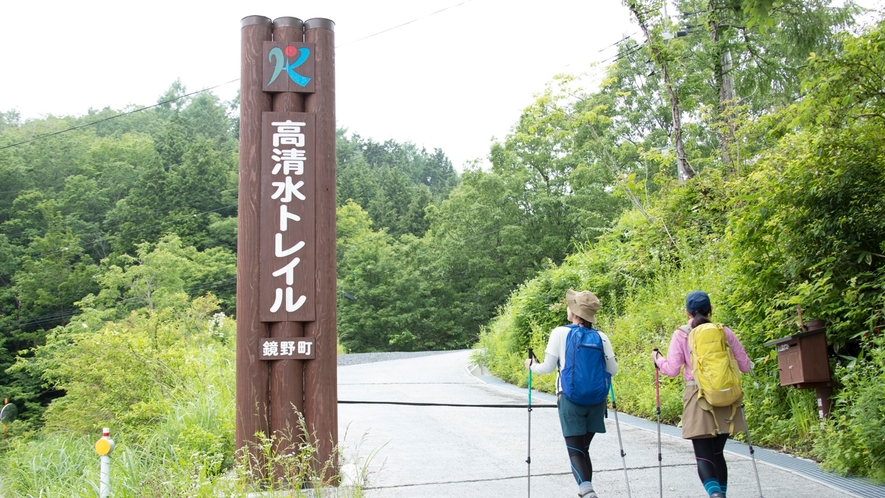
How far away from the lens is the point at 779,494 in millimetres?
5781

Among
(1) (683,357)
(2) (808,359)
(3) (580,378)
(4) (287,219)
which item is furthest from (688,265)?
(4) (287,219)

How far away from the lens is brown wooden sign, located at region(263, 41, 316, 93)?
21.7 feet

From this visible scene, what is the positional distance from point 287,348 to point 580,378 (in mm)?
2550

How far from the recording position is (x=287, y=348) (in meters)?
6.32

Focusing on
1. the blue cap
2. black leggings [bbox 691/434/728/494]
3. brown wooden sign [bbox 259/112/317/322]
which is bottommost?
black leggings [bbox 691/434/728/494]

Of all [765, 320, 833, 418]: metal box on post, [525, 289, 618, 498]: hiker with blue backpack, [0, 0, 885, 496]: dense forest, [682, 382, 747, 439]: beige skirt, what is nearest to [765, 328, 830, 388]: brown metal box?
[765, 320, 833, 418]: metal box on post

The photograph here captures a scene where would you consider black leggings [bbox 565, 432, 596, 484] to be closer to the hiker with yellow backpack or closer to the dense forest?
the hiker with yellow backpack

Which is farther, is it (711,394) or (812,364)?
(812,364)

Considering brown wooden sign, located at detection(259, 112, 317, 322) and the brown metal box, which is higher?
brown wooden sign, located at detection(259, 112, 317, 322)

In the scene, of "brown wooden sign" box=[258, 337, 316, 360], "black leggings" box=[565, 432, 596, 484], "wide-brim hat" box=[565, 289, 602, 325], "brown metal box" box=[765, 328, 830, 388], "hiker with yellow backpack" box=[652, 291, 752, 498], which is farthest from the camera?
"brown metal box" box=[765, 328, 830, 388]

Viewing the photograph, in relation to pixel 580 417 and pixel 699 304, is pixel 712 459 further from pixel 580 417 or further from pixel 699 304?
pixel 699 304

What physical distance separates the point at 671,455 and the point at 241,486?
4502 millimetres

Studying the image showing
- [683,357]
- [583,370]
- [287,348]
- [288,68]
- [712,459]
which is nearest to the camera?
[712,459]

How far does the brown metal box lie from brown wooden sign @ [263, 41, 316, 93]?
5.17 metres
